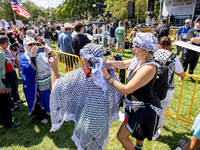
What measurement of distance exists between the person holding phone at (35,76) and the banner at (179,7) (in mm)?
28710

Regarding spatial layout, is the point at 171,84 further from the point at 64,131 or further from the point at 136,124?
the point at 64,131

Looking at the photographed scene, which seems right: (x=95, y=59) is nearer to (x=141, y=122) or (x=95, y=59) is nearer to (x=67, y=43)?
(x=141, y=122)

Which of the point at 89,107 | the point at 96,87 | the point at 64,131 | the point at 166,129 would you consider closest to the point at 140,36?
the point at 96,87

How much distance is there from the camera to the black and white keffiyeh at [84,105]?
58.7 inches

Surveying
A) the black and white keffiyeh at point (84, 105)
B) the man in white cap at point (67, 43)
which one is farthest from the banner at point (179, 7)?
the black and white keffiyeh at point (84, 105)

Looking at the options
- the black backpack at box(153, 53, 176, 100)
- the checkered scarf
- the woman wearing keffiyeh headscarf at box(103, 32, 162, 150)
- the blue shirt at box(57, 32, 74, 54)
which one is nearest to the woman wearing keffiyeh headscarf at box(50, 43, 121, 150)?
the checkered scarf

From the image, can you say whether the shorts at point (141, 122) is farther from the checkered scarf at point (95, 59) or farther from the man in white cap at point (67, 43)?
the man in white cap at point (67, 43)

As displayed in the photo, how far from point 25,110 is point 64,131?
156 cm

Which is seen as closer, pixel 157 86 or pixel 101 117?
pixel 101 117

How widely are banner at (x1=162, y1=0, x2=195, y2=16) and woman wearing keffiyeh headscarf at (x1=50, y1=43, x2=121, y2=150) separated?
29.1 metres

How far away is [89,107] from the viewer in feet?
4.92

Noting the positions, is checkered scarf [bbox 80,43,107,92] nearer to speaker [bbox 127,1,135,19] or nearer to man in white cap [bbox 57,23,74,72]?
man in white cap [bbox 57,23,74,72]

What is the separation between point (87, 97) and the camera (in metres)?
1.51

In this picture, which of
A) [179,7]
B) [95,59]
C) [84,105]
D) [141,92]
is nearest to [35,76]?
[84,105]
